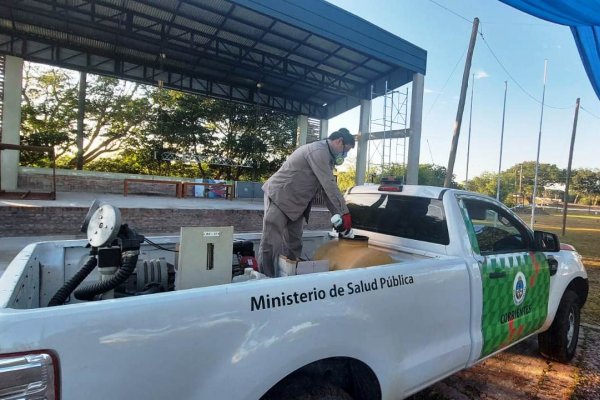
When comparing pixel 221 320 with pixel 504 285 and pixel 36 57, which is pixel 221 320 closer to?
pixel 504 285

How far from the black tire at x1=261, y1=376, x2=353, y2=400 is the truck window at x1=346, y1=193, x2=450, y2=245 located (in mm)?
1427

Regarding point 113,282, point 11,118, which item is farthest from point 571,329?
point 11,118

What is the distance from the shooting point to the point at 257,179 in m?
27.3

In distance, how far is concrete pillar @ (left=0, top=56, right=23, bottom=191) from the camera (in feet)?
44.9

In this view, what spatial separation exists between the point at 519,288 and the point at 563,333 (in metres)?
1.15

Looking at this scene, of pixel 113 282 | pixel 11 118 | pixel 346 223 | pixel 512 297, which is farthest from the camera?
pixel 11 118

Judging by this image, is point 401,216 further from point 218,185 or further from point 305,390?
point 218,185

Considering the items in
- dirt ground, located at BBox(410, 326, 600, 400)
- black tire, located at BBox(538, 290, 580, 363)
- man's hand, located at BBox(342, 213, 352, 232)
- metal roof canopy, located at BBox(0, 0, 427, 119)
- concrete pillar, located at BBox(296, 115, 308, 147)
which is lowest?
dirt ground, located at BBox(410, 326, 600, 400)

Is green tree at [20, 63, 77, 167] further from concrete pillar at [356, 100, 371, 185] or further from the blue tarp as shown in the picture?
the blue tarp

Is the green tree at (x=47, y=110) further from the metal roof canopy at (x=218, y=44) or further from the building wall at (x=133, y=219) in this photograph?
the building wall at (x=133, y=219)

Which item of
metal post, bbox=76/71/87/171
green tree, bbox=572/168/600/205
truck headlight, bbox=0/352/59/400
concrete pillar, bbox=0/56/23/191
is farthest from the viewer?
green tree, bbox=572/168/600/205

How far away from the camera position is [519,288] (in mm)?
2863

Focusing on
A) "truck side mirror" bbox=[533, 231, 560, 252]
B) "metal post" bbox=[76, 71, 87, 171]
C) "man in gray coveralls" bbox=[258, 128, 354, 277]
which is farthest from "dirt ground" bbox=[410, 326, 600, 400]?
"metal post" bbox=[76, 71, 87, 171]

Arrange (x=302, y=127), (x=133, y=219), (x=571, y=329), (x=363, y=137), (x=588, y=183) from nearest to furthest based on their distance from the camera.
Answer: (x=571, y=329), (x=133, y=219), (x=363, y=137), (x=302, y=127), (x=588, y=183)
